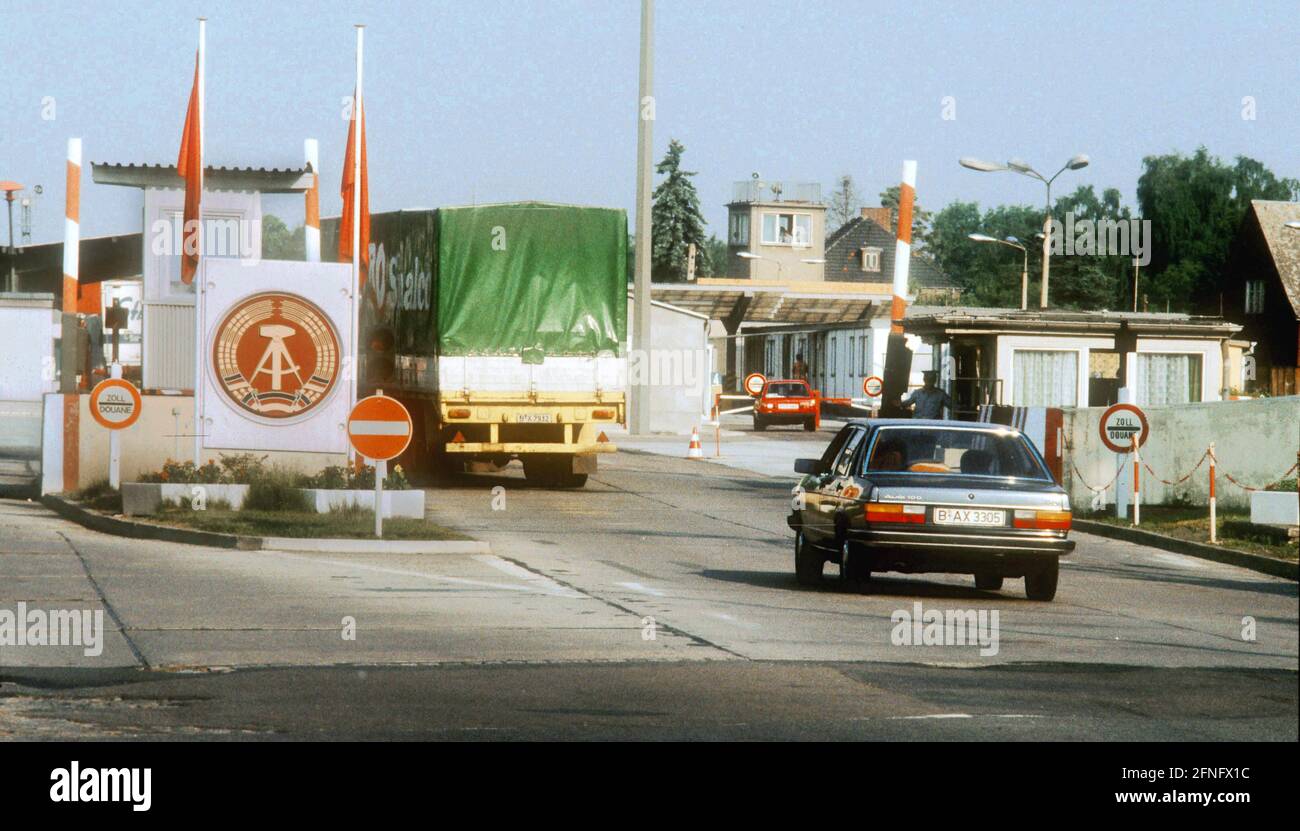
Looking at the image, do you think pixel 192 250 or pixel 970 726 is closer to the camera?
pixel 970 726

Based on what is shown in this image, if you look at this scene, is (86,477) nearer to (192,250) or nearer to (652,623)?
(192,250)

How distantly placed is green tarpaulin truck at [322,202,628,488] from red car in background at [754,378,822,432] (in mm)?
29963

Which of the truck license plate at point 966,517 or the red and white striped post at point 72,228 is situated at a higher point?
the red and white striped post at point 72,228

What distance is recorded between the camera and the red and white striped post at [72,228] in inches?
974

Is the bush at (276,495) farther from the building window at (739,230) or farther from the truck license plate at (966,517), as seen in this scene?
the building window at (739,230)

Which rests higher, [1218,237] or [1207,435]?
[1218,237]

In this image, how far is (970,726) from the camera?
7.51 meters

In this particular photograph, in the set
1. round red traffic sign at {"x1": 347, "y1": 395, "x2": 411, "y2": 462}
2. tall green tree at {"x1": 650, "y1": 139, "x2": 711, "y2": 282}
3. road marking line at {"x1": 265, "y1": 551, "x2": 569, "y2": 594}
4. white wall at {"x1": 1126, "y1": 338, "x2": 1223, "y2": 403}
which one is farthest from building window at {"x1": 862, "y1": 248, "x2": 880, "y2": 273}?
road marking line at {"x1": 265, "y1": 551, "x2": 569, "y2": 594}

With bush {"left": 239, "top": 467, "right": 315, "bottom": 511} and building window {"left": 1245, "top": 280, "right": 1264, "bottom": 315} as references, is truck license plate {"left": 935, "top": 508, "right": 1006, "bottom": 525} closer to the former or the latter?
bush {"left": 239, "top": 467, "right": 315, "bottom": 511}

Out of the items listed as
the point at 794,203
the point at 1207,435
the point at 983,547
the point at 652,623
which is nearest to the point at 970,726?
the point at 652,623

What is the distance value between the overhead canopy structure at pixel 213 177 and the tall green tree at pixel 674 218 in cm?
8371

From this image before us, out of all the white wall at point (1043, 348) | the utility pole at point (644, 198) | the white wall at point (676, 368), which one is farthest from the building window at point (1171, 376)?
the white wall at point (676, 368)
